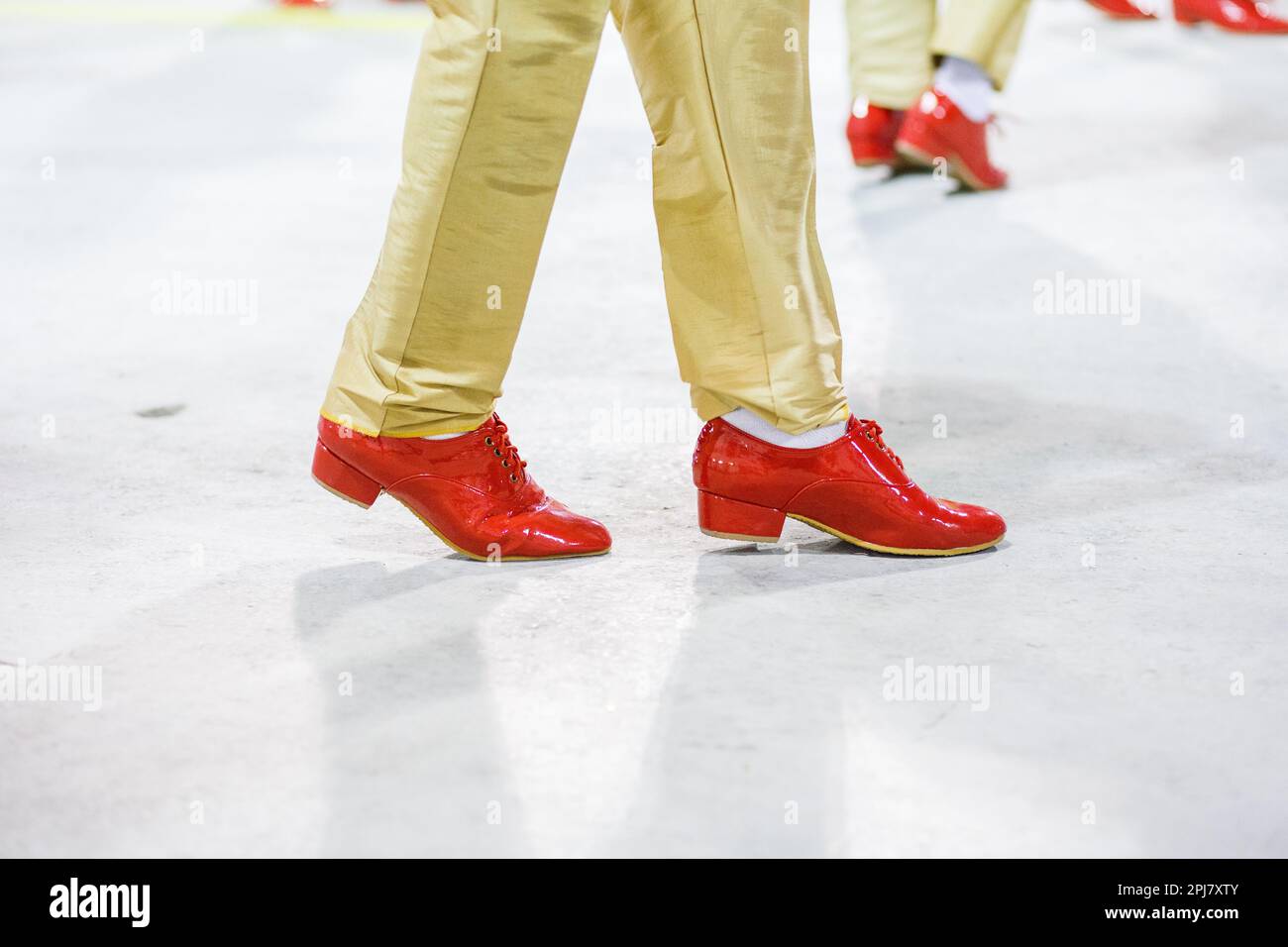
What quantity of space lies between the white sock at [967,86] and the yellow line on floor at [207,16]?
8.16 ft

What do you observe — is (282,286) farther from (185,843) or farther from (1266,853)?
(1266,853)

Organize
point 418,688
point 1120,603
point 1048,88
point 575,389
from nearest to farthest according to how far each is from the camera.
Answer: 1. point 418,688
2. point 1120,603
3. point 575,389
4. point 1048,88

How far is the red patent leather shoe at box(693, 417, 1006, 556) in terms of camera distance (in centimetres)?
156

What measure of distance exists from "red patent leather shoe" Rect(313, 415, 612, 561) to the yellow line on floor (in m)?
3.78

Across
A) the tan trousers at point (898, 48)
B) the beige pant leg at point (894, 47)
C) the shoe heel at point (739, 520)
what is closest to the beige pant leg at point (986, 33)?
the tan trousers at point (898, 48)

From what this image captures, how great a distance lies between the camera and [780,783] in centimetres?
112

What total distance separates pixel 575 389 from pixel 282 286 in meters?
0.71

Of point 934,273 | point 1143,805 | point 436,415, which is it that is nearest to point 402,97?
point 934,273

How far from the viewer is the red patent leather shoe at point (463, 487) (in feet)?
4.92

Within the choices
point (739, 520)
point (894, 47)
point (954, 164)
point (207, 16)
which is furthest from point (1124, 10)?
point (739, 520)

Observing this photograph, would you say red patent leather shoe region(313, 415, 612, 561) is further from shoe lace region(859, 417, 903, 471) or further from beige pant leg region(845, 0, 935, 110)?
beige pant leg region(845, 0, 935, 110)

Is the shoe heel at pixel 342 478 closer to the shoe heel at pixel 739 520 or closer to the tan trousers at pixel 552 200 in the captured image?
the tan trousers at pixel 552 200

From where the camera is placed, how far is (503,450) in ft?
5.08

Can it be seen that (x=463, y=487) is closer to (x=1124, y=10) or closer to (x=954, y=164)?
(x=954, y=164)
